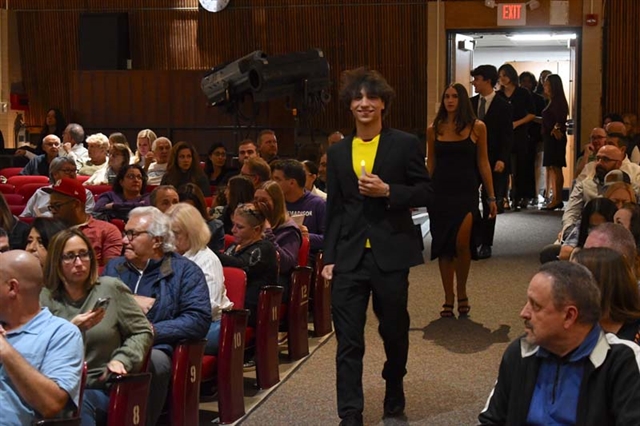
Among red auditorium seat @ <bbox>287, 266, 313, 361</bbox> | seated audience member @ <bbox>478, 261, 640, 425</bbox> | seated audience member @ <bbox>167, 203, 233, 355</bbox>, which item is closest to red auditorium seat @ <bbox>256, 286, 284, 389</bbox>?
seated audience member @ <bbox>167, 203, 233, 355</bbox>

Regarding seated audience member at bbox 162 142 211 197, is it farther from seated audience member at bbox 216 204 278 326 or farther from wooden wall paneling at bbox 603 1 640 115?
wooden wall paneling at bbox 603 1 640 115

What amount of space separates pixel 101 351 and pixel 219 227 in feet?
8.19

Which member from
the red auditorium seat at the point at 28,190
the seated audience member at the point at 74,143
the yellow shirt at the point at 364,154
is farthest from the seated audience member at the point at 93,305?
the seated audience member at the point at 74,143

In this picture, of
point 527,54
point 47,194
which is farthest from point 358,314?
point 527,54

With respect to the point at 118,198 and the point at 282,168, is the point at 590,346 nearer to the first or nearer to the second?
the point at 282,168

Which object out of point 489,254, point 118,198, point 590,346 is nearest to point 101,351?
point 590,346

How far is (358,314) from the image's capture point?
514cm

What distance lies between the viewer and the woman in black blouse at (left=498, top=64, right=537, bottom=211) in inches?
534

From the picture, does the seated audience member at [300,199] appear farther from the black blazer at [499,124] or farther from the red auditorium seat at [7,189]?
the black blazer at [499,124]

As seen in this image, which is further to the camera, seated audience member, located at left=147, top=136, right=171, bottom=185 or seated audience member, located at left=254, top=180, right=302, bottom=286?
seated audience member, located at left=147, top=136, right=171, bottom=185

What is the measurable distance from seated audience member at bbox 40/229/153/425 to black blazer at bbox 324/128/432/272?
1.07 meters

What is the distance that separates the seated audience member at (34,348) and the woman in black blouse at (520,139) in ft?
33.7

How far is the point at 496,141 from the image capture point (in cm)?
1112

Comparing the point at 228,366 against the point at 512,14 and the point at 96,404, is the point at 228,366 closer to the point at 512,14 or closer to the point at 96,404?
the point at 96,404
